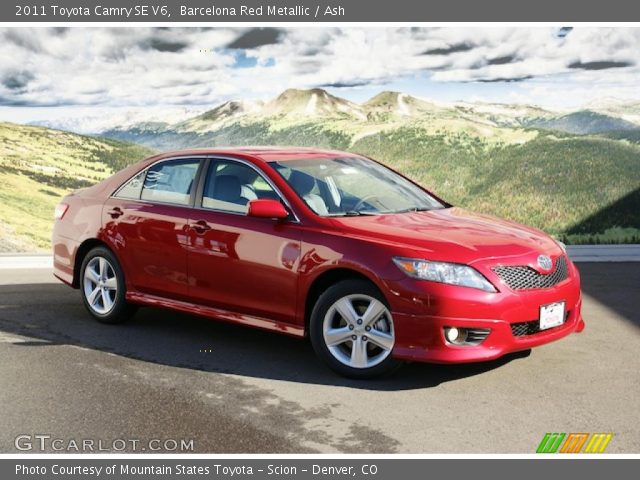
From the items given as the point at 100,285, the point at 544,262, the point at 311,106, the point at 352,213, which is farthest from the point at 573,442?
the point at 311,106

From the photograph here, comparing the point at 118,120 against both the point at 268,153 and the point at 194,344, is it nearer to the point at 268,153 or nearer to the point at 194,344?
the point at 268,153

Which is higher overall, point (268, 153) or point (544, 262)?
point (268, 153)

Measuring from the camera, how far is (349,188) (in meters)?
7.23

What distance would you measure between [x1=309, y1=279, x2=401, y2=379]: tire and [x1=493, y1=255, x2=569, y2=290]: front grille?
2.54ft

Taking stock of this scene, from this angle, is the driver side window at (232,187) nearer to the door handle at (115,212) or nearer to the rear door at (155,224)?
the rear door at (155,224)

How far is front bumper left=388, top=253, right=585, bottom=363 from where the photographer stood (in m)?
5.93

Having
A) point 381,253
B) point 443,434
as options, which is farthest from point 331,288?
point 443,434

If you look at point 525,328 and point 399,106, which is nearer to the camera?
point 525,328

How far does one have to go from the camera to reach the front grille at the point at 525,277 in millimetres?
6090

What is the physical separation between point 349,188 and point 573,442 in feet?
9.28

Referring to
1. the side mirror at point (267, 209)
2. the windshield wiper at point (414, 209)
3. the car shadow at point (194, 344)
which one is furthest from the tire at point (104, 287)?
the windshield wiper at point (414, 209)

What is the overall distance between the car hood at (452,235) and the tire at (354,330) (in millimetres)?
388

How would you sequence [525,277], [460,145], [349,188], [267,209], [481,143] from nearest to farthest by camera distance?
[525,277]
[267,209]
[349,188]
[481,143]
[460,145]

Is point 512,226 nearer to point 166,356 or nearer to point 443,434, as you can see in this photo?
point 443,434
